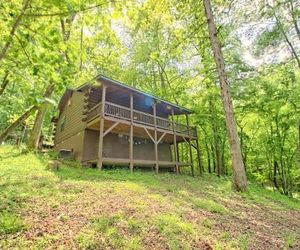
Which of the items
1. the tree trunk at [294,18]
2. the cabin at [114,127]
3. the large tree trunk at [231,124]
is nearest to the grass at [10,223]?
the cabin at [114,127]

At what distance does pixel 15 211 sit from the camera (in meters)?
5.12

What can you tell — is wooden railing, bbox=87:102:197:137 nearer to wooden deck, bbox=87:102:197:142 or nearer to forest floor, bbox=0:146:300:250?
wooden deck, bbox=87:102:197:142

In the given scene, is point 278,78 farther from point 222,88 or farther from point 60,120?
point 60,120

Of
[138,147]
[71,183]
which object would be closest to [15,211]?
[71,183]

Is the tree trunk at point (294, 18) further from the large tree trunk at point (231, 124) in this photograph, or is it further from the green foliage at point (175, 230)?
the green foliage at point (175, 230)

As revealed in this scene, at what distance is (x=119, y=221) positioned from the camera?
16.6ft

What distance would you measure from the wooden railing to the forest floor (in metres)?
6.44

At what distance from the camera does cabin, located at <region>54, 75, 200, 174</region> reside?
13938 millimetres

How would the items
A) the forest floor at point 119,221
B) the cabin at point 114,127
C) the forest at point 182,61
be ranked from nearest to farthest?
the forest at point 182,61 < the forest floor at point 119,221 < the cabin at point 114,127

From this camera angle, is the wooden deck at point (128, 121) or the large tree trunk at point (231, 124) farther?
the wooden deck at point (128, 121)

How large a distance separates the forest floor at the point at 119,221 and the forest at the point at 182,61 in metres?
1.92

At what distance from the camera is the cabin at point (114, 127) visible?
13.9 metres

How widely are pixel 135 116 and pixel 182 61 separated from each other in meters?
11.7

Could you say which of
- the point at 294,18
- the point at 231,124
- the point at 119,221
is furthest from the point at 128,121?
the point at 294,18
